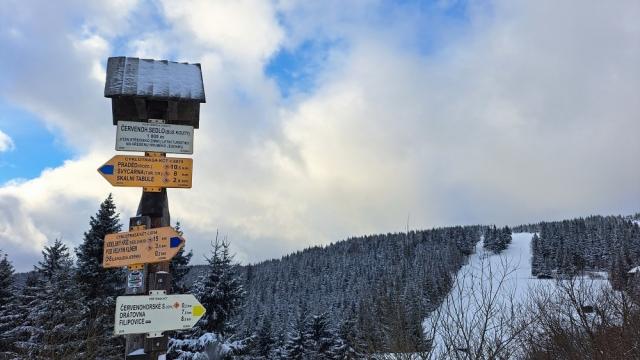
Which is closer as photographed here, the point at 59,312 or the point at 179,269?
the point at 59,312

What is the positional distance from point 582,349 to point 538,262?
11392 cm

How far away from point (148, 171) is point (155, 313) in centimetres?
140

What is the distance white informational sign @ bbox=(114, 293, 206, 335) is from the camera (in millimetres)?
4176

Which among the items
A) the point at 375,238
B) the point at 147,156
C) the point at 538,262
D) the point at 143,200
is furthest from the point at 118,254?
the point at 375,238

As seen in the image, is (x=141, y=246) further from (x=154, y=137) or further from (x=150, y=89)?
(x=150, y=89)

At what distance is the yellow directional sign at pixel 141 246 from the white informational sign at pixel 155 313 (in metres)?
0.36

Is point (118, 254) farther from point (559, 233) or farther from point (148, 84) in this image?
point (559, 233)

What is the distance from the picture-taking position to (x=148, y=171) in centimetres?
482

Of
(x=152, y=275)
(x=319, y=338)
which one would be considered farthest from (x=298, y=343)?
(x=152, y=275)

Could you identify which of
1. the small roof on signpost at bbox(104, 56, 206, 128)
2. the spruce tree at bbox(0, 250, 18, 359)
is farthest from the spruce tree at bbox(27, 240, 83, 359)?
the small roof on signpost at bbox(104, 56, 206, 128)

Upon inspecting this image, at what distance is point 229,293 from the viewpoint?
1944 centimetres

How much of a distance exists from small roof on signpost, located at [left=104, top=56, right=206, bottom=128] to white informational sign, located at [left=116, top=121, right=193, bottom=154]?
0.28 metres

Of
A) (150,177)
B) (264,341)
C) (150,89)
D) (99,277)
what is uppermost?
(150,89)

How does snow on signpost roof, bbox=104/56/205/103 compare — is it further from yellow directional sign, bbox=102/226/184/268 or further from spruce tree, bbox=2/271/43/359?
spruce tree, bbox=2/271/43/359
